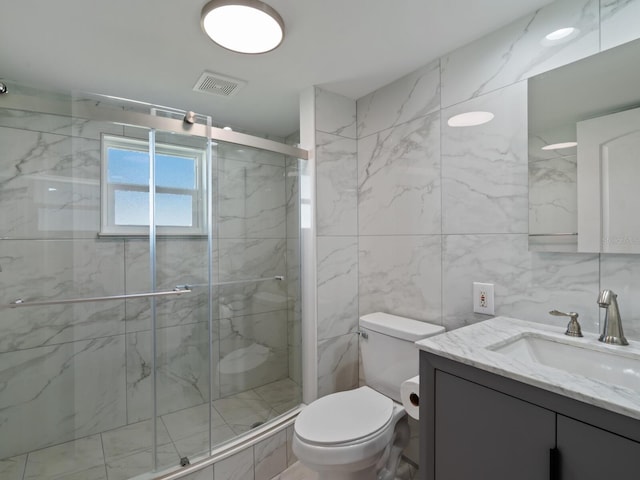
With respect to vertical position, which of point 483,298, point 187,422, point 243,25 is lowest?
point 187,422

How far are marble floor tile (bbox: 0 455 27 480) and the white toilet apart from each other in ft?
4.41

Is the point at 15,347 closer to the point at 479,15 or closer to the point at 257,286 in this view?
the point at 257,286

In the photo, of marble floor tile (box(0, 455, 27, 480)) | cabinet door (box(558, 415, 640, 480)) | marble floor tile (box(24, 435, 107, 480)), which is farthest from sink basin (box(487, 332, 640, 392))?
marble floor tile (box(0, 455, 27, 480))

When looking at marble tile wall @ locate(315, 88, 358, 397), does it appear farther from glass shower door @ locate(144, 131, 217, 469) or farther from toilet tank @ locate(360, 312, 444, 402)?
glass shower door @ locate(144, 131, 217, 469)

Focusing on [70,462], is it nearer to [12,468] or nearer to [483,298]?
[12,468]

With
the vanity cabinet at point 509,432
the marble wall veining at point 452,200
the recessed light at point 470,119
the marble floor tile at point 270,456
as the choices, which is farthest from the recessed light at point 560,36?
the marble floor tile at point 270,456

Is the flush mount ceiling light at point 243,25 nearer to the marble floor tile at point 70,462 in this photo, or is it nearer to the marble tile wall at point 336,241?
the marble tile wall at point 336,241

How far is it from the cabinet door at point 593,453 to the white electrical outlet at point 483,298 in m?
0.70

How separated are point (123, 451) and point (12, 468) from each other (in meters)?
0.49

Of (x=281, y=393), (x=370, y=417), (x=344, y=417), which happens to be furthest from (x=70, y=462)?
(x=370, y=417)

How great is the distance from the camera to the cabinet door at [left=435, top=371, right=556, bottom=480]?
2.53ft

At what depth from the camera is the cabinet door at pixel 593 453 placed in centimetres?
64

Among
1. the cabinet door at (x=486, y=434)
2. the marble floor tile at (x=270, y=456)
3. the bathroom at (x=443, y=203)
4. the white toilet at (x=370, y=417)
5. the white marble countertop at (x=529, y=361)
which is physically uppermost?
the bathroom at (x=443, y=203)

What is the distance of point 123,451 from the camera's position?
152cm
